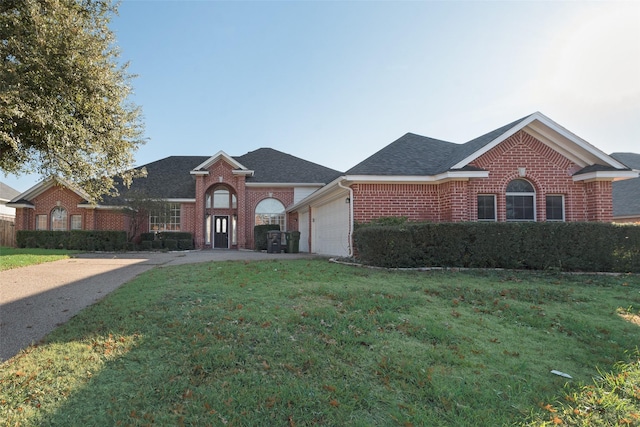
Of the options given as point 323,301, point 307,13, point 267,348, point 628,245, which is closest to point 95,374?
point 267,348

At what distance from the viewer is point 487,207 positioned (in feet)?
40.5

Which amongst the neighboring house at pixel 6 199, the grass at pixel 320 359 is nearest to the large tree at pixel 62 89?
the grass at pixel 320 359

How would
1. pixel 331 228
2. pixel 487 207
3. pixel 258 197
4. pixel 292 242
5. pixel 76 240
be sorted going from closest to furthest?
pixel 487 207
pixel 331 228
pixel 292 242
pixel 76 240
pixel 258 197

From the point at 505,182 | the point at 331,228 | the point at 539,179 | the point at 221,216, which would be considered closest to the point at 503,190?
the point at 505,182

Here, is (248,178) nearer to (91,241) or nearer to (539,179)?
(91,241)

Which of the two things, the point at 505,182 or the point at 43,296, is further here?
the point at 505,182

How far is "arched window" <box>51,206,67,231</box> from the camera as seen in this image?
2391 centimetres

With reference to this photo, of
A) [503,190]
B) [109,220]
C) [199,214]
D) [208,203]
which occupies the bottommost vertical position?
[109,220]

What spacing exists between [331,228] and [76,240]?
A: 15.9m

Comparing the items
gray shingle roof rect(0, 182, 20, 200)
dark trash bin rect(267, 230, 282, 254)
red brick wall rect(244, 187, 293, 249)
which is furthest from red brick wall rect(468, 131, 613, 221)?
gray shingle roof rect(0, 182, 20, 200)

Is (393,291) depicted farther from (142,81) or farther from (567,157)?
(567,157)

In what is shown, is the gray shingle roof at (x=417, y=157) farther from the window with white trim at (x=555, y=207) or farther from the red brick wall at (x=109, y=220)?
the red brick wall at (x=109, y=220)

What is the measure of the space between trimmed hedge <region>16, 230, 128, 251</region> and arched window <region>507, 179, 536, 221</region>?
65.9 feet

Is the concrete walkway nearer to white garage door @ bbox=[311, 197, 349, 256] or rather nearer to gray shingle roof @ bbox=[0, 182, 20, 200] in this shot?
white garage door @ bbox=[311, 197, 349, 256]
